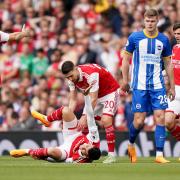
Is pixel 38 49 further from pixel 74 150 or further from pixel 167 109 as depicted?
pixel 74 150

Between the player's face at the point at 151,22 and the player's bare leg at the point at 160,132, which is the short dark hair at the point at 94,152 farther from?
the player's face at the point at 151,22

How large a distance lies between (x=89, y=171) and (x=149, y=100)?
10.4 ft

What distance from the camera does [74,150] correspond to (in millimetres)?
15078

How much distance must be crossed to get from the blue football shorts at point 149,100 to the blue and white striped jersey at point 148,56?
9 cm

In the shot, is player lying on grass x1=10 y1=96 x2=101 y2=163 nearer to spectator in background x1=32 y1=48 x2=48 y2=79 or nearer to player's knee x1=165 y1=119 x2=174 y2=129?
player's knee x1=165 y1=119 x2=174 y2=129

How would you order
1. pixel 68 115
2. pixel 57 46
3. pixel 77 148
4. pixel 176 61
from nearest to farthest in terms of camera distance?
1. pixel 77 148
2. pixel 68 115
3. pixel 176 61
4. pixel 57 46

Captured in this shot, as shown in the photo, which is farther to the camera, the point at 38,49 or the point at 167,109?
the point at 38,49

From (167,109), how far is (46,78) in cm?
768

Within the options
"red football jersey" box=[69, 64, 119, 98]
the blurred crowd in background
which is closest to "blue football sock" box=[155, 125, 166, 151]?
"red football jersey" box=[69, 64, 119, 98]

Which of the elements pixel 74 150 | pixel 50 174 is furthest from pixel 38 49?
pixel 50 174

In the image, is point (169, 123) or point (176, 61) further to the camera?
point (176, 61)

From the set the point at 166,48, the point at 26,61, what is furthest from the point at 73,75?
the point at 26,61

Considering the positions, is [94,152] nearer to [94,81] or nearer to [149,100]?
[94,81]

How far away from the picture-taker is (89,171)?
13500 mm
